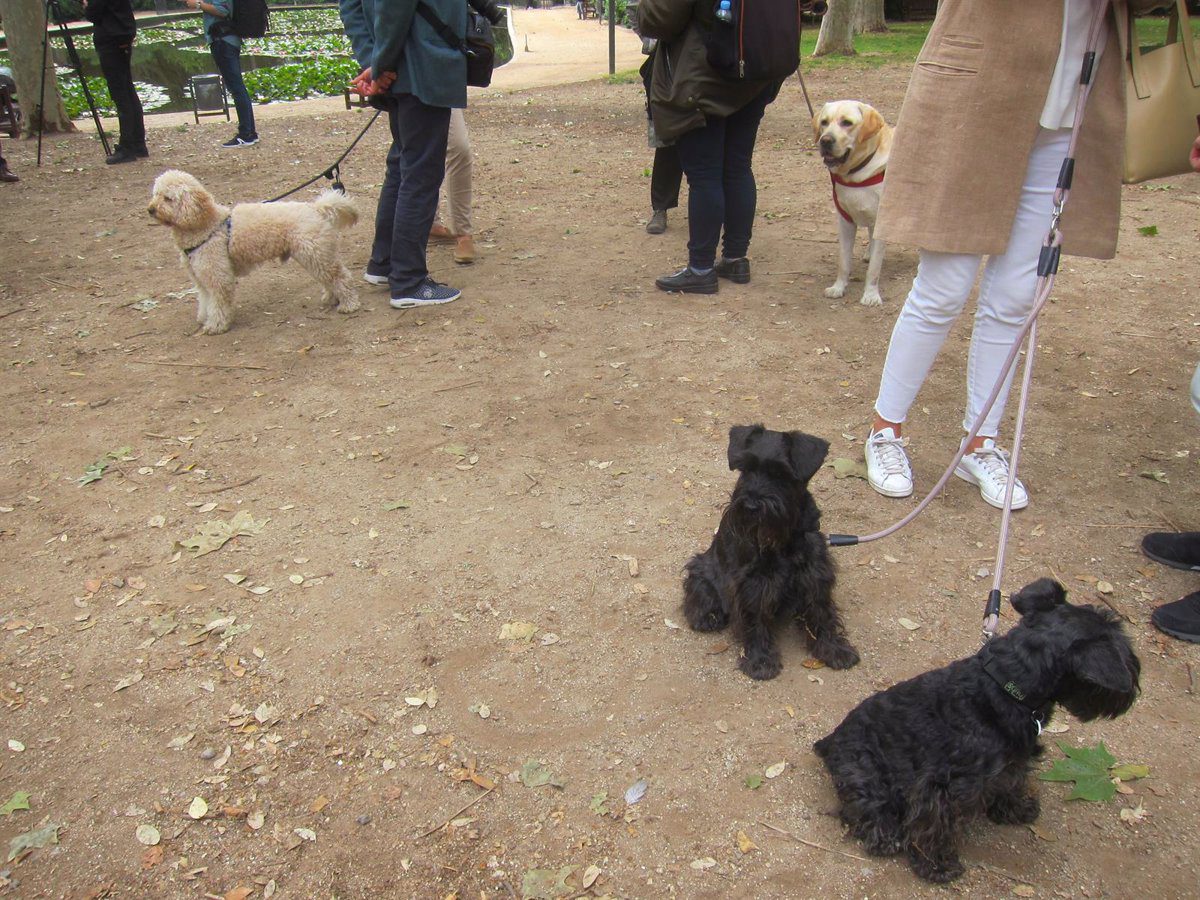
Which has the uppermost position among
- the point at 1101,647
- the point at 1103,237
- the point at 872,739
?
the point at 1103,237

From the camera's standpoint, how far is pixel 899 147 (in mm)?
3219

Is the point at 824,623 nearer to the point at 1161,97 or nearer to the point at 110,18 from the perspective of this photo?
the point at 1161,97

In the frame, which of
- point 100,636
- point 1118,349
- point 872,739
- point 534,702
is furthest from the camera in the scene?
point 1118,349

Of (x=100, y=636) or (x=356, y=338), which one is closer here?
(x=100, y=636)

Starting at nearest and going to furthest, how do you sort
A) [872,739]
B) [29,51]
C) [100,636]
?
[872,739]
[100,636]
[29,51]

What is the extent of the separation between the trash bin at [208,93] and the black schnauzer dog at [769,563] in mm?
13268

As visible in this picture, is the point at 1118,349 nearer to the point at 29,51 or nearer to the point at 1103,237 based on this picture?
the point at 1103,237

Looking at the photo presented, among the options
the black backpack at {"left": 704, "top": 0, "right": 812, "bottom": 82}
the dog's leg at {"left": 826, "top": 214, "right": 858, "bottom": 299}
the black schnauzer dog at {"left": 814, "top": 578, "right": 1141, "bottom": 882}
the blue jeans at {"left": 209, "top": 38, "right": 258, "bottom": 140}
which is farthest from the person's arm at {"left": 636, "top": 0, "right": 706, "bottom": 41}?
the blue jeans at {"left": 209, "top": 38, "right": 258, "bottom": 140}

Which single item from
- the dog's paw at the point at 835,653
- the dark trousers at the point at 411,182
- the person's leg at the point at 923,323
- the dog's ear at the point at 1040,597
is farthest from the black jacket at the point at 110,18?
the dog's ear at the point at 1040,597

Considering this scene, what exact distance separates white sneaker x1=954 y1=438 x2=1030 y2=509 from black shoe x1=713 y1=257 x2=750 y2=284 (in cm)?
265

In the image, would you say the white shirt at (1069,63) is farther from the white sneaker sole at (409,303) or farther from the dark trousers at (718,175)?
the white sneaker sole at (409,303)

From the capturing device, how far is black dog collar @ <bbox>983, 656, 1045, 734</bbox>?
1.98 m

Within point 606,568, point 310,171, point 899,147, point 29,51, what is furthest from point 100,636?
point 29,51

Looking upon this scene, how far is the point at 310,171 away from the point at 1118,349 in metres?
7.97
